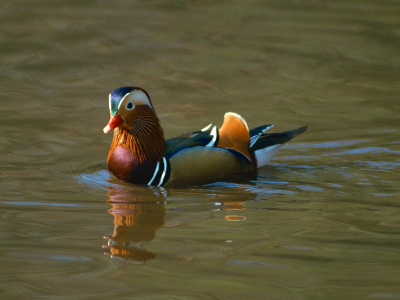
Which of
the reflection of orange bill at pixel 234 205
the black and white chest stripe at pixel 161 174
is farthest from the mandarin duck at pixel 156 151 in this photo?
Answer: the reflection of orange bill at pixel 234 205

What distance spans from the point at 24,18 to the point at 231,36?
4.12 metres

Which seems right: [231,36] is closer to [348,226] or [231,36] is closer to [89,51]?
[89,51]

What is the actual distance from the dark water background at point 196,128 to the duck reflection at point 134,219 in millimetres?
20

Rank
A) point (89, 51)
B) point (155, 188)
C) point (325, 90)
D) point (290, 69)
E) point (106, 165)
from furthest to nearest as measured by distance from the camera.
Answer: point (89, 51)
point (290, 69)
point (325, 90)
point (106, 165)
point (155, 188)

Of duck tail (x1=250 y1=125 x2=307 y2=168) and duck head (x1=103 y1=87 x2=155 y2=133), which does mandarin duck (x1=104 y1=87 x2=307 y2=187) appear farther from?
duck tail (x1=250 y1=125 x2=307 y2=168)

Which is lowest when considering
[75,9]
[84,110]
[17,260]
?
[17,260]

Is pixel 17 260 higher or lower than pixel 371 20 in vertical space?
lower

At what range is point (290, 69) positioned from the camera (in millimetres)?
10477

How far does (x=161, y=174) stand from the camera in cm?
600

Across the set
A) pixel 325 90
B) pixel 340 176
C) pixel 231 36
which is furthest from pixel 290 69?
pixel 340 176

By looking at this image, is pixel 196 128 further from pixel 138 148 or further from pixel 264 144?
pixel 138 148

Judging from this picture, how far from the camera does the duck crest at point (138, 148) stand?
6.00 m

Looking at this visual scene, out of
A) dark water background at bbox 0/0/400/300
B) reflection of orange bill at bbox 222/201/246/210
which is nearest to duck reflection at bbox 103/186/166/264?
dark water background at bbox 0/0/400/300

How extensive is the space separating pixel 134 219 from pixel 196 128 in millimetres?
3191
